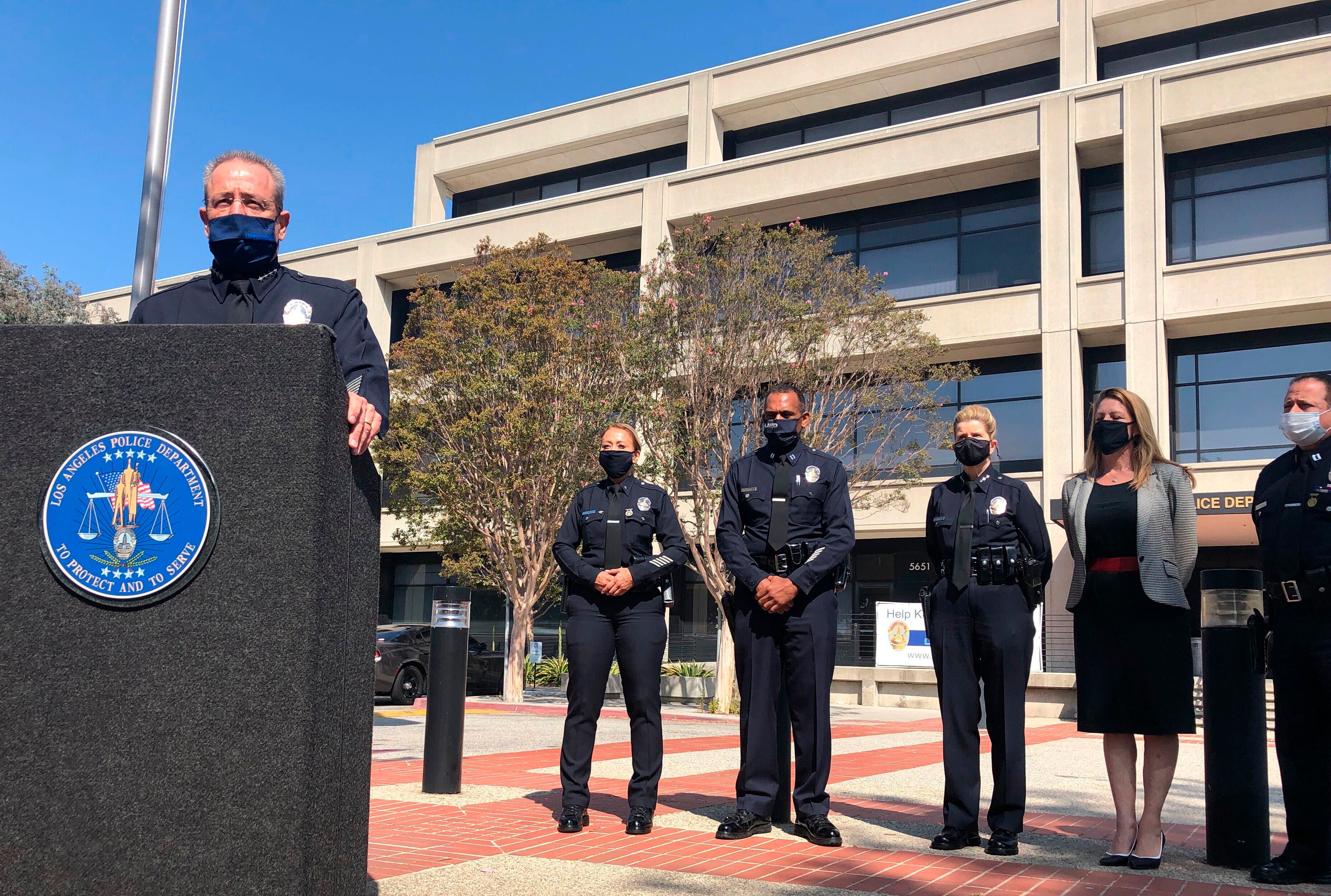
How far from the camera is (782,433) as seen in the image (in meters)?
5.97

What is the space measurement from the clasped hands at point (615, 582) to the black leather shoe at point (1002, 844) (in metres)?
2.18

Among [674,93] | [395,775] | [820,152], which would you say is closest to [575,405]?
[820,152]

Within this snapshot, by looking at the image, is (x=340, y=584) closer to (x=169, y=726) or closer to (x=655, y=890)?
(x=169, y=726)

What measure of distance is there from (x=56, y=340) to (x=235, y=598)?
→ 0.79 metres

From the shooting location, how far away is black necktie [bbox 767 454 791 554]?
587 centimetres

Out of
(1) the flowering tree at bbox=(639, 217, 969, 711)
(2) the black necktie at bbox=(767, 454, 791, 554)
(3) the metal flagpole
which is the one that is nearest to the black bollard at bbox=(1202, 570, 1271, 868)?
(2) the black necktie at bbox=(767, 454, 791, 554)

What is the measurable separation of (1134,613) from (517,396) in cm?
1780

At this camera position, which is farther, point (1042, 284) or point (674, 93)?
point (674, 93)

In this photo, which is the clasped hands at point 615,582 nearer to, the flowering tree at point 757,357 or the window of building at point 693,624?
the flowering tree at point 757,357

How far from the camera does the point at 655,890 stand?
167 inches

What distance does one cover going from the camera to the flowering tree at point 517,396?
22328mm

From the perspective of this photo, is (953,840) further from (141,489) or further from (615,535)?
(141,489)

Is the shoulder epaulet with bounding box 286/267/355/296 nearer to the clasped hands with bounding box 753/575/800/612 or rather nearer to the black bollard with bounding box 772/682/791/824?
the clasped hands with bounding box 753/575/800/612

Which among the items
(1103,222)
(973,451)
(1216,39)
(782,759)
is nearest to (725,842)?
(782,759)
